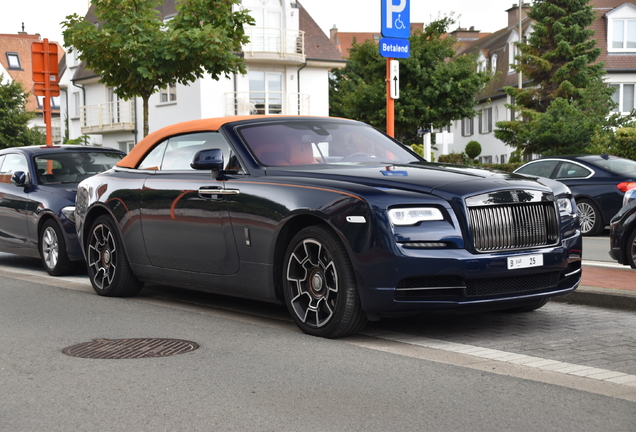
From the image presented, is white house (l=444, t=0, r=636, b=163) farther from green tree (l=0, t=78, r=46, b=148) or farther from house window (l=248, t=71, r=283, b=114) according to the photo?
green tree (l=0, t=78, r=46, b=148)

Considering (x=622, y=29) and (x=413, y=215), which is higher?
(x=622, y=29)

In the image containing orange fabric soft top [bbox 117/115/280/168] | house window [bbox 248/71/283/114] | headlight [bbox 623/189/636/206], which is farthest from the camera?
house window [bbox 248/71/283/114]

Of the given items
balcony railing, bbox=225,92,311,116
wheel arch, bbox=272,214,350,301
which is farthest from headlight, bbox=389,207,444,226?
balcony railing, bbox=225,92,311,116

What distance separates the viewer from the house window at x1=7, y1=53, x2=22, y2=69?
7925cm

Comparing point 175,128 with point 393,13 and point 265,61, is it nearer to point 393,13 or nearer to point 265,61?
point 393,13

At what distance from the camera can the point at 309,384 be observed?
15.6ft

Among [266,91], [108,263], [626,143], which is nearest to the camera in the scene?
[108,263]

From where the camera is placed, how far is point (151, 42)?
16.9 m

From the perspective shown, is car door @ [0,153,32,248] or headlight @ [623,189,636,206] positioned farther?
car door @ [0,153,32,248]

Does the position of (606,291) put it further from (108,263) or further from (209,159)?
(108,263)

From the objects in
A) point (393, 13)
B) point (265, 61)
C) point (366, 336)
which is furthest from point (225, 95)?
point (366, 336)

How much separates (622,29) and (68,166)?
4245 centimetres

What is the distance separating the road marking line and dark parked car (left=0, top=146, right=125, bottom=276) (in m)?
5.22

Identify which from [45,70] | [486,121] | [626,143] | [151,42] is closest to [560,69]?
[626,143]
